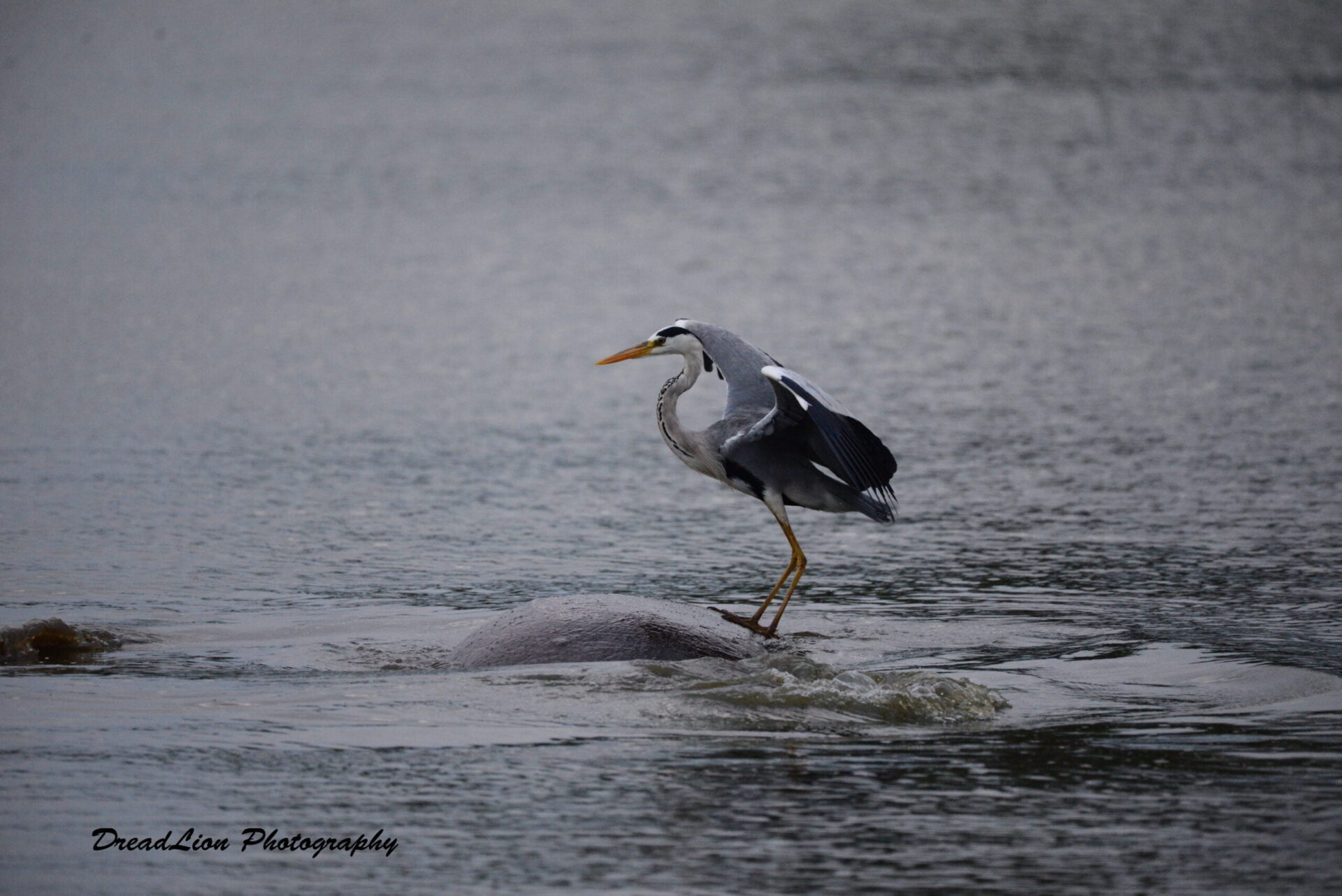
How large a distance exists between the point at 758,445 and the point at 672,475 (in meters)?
4.34

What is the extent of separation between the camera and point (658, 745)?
6.88m

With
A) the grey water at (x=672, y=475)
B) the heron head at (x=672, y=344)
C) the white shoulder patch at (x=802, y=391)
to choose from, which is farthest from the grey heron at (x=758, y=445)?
the grey water at (x=672, y=475)

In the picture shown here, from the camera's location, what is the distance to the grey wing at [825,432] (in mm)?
8062

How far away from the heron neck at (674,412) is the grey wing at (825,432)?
0.27 meters

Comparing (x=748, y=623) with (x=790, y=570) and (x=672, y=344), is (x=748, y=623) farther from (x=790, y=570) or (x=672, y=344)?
(x=672, y=344)

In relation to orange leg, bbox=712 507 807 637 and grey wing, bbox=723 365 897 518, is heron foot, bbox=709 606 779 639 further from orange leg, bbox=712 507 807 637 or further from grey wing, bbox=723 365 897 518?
grey wing, bbox=723 365 897 518

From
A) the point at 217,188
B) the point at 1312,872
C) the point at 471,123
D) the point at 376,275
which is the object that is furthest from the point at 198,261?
the point at 1312,872

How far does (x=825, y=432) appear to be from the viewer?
8031 mm

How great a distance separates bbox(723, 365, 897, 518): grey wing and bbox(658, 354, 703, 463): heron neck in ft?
0.89

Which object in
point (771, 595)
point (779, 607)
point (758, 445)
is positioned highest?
point (758, 445)

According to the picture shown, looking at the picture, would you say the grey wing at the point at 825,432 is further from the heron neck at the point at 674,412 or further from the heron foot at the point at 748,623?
the heron foot at the point at 748,623

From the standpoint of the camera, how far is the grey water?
6.12 m

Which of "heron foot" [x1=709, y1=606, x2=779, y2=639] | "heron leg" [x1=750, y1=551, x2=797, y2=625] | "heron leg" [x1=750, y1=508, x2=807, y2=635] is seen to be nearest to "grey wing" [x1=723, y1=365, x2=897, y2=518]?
"heron leg" [x1=750, y1=508, x2=807, y2=635]

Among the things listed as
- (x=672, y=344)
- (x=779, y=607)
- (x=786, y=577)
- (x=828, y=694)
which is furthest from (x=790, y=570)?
(x=828, y=694)
